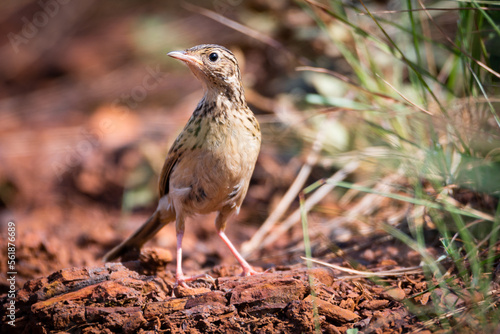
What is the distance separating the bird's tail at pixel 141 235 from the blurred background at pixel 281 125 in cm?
51

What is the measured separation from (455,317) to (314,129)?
3510mm

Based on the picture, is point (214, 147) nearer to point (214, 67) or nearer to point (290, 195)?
point (214, 67)

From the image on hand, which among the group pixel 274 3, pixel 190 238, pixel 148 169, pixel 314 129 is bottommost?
pixel 190 238

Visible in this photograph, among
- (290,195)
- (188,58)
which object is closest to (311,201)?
(290,195)

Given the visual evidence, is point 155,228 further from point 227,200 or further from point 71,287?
point 71,287

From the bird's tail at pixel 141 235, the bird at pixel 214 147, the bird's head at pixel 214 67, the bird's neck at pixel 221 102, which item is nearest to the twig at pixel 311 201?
the bird at pixel 214 147

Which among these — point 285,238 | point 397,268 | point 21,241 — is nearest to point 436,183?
point 397,268

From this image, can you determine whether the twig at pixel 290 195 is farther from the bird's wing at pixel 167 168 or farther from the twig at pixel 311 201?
the bird's wing at pixel 167 168

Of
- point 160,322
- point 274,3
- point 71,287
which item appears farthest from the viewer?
point 274,3

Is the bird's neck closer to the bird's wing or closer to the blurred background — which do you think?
the bird's wing

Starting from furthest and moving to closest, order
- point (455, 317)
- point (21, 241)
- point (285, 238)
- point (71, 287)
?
1. point (285, 238)
2. point (21, 241)
3. point (71, 287)
4. point (455, 317)

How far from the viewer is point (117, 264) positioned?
3.73 metres

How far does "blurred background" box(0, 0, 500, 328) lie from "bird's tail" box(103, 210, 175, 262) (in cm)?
51

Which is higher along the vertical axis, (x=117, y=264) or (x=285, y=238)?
(x=117, y=264)
